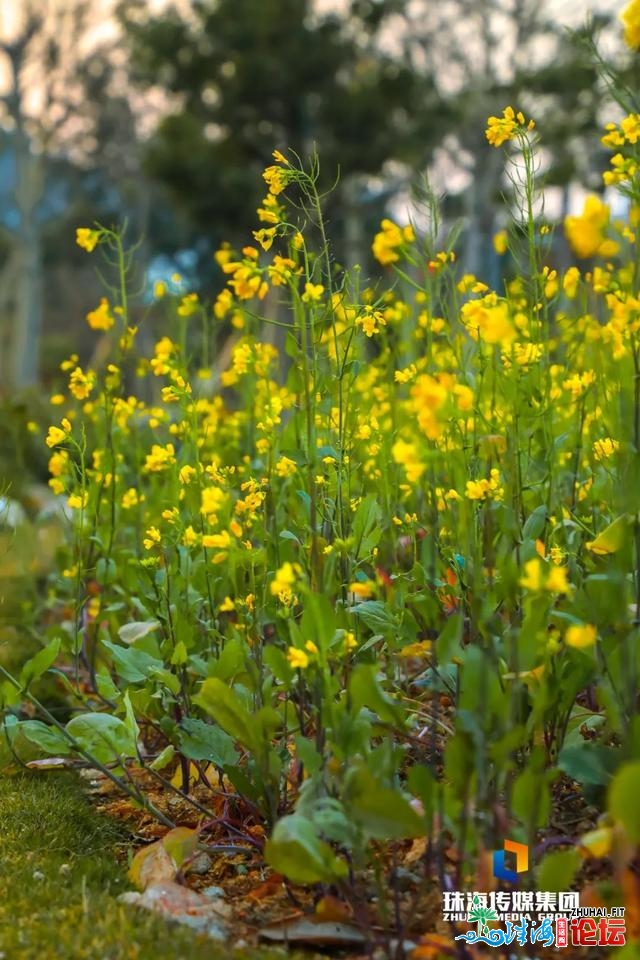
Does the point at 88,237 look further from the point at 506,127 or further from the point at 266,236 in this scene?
the point at 506,127

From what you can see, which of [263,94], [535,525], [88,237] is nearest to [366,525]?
[535,525]

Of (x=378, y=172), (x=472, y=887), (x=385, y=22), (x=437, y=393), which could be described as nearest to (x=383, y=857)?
(x=472, y=887)

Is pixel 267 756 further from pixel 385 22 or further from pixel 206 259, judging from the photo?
pixel 206 259

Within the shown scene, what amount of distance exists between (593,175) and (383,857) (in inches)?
816

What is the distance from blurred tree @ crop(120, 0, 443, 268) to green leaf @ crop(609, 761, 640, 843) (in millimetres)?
16982

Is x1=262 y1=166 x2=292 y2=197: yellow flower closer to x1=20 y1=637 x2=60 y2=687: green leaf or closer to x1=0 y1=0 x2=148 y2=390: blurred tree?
x1=20 y1=637 x2=60 y2=687: green leaf

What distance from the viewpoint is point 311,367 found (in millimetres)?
2143

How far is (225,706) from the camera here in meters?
1.78

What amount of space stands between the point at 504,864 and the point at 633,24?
1.43m

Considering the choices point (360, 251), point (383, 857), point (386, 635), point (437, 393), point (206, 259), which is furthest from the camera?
point (206, 259)

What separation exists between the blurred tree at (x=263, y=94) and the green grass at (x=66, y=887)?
16.2 m

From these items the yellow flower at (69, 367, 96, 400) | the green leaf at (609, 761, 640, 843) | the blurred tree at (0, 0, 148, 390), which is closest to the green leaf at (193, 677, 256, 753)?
the green leaf at (609, 761, 640, 843)

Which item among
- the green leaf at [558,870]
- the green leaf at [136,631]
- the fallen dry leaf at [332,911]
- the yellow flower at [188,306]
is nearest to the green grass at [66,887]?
the fallen dry leaf at [332,911]

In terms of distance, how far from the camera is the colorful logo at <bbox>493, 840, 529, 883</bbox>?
63.4 inches
